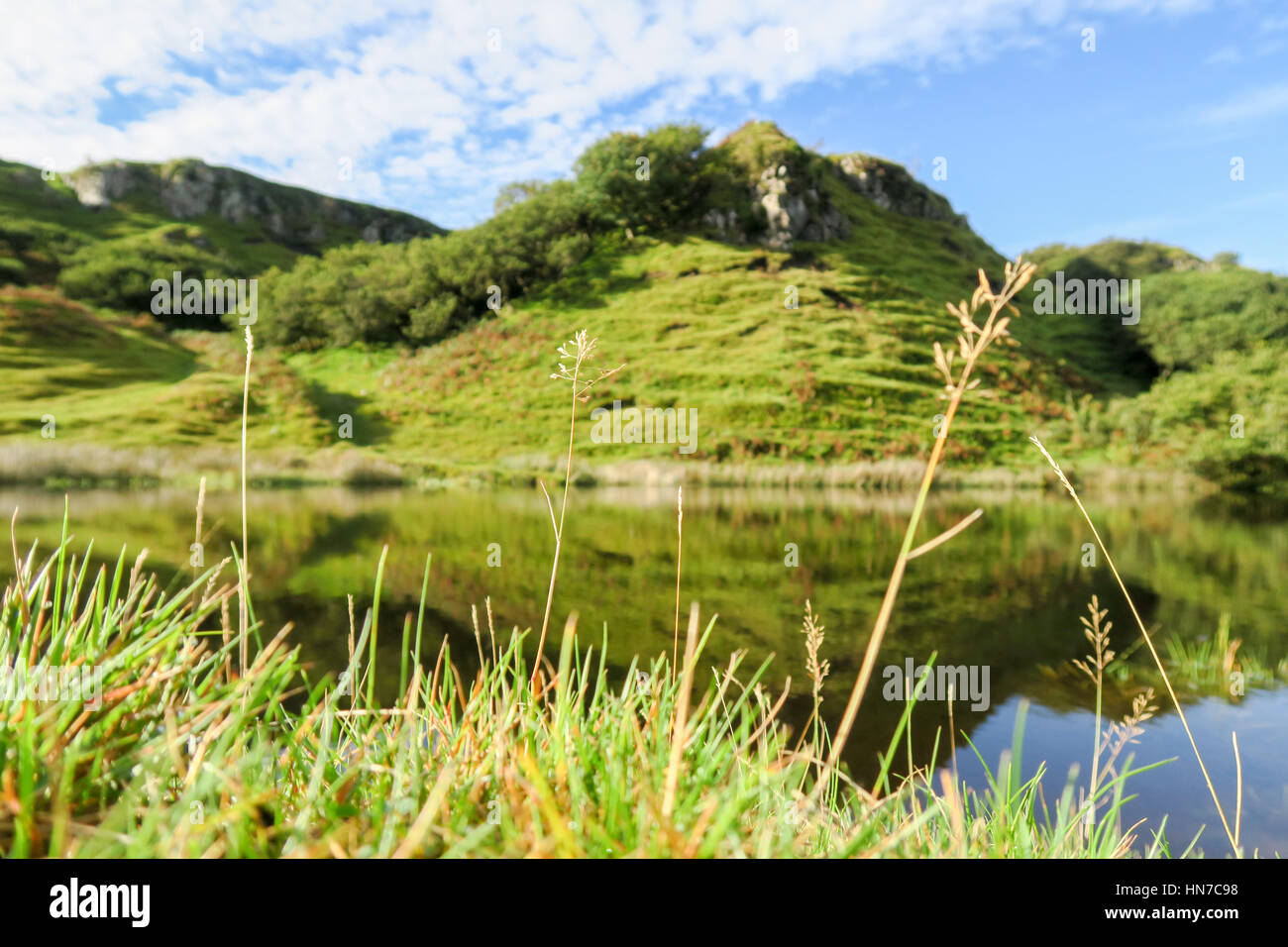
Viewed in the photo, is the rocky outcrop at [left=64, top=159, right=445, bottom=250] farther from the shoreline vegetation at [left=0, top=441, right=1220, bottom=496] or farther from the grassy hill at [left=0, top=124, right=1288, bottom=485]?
the shoreline vegetation at [left=0, top=441, right=1220, bottom=496]

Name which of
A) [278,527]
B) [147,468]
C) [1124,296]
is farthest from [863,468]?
[1124,296]

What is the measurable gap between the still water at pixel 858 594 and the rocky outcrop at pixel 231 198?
74.4 meters

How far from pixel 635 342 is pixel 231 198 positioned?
215 ft

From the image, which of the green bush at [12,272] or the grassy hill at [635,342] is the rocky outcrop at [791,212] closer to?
the grassy hill at [635,342]

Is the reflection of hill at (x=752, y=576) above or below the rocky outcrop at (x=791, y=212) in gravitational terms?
below

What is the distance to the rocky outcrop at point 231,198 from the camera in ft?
225

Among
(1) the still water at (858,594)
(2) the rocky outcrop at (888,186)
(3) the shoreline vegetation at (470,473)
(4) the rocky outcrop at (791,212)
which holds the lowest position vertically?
(1) the still water at (858,594)

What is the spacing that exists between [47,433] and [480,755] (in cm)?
2651

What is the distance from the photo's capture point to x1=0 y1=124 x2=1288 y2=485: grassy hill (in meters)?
26.7

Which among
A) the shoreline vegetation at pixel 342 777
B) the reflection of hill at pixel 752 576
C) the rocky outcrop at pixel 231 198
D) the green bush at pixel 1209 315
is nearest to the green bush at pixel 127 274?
the rocky outcrop at pixel 231 198

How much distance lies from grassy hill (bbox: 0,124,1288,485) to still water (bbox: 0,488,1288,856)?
7007 millimetres

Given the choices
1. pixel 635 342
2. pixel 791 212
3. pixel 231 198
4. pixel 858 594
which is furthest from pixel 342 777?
pixel 231 198
